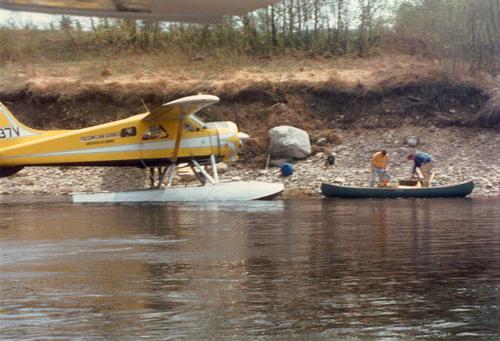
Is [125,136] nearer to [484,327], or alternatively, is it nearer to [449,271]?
[449,271]

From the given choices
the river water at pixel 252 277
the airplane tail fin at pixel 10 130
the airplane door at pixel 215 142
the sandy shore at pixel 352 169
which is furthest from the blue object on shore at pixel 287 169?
the river water at pixel 252 277

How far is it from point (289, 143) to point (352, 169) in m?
2.36

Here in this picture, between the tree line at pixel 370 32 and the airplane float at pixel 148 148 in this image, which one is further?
the tree line at pixel 370 32

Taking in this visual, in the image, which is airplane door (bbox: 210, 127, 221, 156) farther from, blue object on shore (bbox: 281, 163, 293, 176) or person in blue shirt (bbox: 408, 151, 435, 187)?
person in blue shirt (bbox: 408, 151, 435, 187)

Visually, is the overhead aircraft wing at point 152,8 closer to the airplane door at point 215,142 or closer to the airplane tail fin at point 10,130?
the airplane door at point 215,142

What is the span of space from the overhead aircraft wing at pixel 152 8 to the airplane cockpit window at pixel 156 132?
78.6 ft

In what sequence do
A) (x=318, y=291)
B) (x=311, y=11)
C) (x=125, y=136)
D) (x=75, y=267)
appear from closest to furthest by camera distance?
1. (x=318, y=291)
2. (x=75, y=267)
3. (x=125, y=136)
4. (x=311, y=11)

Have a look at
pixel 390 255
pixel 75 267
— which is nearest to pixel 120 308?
pixel 75 267

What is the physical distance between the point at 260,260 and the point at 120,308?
13.7ft

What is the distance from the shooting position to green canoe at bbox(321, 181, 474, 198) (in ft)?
91.4

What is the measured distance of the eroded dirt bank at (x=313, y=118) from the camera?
32.4 meters

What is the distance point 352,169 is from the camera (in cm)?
3212

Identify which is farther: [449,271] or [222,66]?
[222,66]

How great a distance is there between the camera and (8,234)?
716 inches
